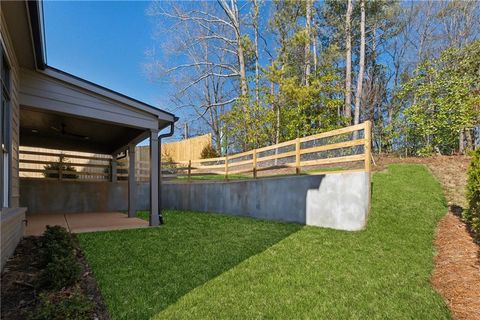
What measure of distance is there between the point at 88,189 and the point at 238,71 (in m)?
9.83

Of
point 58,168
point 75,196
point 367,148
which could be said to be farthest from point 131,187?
point 367,148

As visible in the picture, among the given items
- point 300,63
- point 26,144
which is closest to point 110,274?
point 26,144

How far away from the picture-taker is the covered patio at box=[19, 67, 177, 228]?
17.1ft

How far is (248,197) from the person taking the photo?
8375mm

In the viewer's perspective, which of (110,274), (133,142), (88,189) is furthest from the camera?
(88,189)

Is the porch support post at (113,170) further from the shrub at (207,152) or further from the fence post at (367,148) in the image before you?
the fence post at (367,148)

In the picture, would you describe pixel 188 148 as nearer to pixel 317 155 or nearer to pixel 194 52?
pixel 194 52

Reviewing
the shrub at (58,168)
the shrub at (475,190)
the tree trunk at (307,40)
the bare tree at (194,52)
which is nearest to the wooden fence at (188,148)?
the bare tree at (194,52)

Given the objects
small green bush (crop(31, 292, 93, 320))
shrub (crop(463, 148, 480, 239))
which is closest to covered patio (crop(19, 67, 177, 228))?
small green bush (crop(31, 292, 93, 320))

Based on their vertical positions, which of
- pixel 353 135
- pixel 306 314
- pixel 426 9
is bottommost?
pixel 306 314

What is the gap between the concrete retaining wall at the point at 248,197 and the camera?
5.65 m

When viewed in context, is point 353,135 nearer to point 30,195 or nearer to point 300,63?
point 300,63

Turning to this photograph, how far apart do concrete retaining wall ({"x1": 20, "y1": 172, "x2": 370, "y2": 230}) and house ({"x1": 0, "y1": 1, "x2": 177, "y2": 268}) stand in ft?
6.12

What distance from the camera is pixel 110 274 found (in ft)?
11.7
